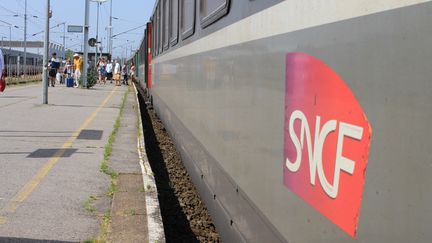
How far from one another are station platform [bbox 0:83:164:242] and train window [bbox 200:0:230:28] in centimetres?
172

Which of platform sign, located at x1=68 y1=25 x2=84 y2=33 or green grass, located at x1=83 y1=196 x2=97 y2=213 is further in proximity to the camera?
platform sign, located at x1=68 y1=25 x2=84 y2=33

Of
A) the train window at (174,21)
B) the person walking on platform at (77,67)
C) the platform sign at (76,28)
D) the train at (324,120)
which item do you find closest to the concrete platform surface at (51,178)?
the train at (324,120)

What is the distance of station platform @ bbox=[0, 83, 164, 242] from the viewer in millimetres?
4445

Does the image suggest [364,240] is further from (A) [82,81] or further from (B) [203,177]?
(A) [82,81]

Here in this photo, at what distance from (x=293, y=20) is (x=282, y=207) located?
89 cm

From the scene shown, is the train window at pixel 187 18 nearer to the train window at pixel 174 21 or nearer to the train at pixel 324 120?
the train window at pixel 174 21

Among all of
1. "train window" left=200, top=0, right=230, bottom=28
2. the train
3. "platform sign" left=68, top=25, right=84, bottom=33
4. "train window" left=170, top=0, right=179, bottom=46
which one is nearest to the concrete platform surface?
the train

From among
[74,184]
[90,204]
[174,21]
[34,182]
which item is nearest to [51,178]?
[34,182]

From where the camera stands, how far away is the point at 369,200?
181cm

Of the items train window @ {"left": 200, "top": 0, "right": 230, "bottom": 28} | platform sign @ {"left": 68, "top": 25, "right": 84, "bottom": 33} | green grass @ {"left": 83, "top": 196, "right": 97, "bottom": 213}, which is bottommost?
green grass @ {"left": 83, "top": 196, "right": 97, "bottom": 213}

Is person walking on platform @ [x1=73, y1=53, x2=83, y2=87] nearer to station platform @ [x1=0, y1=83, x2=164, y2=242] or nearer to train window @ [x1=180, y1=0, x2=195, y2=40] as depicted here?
station platform @ [x1=0, y1=83, x2=164, y2=242]

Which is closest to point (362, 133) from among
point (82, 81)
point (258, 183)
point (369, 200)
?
point (369, 200)

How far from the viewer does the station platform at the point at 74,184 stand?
14.6 ft

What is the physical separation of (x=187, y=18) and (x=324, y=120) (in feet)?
15.2
